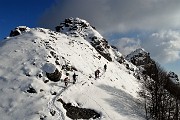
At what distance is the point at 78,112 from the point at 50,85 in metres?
7.73

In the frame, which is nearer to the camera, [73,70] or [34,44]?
[73,70]

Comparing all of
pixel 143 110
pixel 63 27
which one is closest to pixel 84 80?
pixel 143 110

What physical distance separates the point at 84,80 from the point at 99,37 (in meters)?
39.1

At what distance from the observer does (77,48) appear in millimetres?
74062

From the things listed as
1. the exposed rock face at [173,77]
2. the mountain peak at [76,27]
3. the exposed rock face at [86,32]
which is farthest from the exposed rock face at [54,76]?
the mountain peak at [76,27]

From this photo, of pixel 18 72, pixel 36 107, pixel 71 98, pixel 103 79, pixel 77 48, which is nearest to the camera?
pixel 36 107

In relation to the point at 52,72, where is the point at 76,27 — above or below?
above

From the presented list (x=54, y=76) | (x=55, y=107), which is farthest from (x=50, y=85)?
(x=55, y=107)

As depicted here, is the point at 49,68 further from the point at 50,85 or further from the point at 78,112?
the point at 78,112

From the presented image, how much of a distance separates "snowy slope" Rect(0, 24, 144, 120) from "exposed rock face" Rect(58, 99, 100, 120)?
0.81 metres

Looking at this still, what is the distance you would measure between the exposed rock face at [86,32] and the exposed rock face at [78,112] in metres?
42.1

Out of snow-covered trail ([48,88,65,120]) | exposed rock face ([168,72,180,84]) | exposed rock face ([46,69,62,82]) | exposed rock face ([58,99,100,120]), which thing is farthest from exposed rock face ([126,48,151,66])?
snow-covered trail ([48,88,65,120])

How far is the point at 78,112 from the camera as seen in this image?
157ft

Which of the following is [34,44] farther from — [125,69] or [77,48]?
[125,69]
